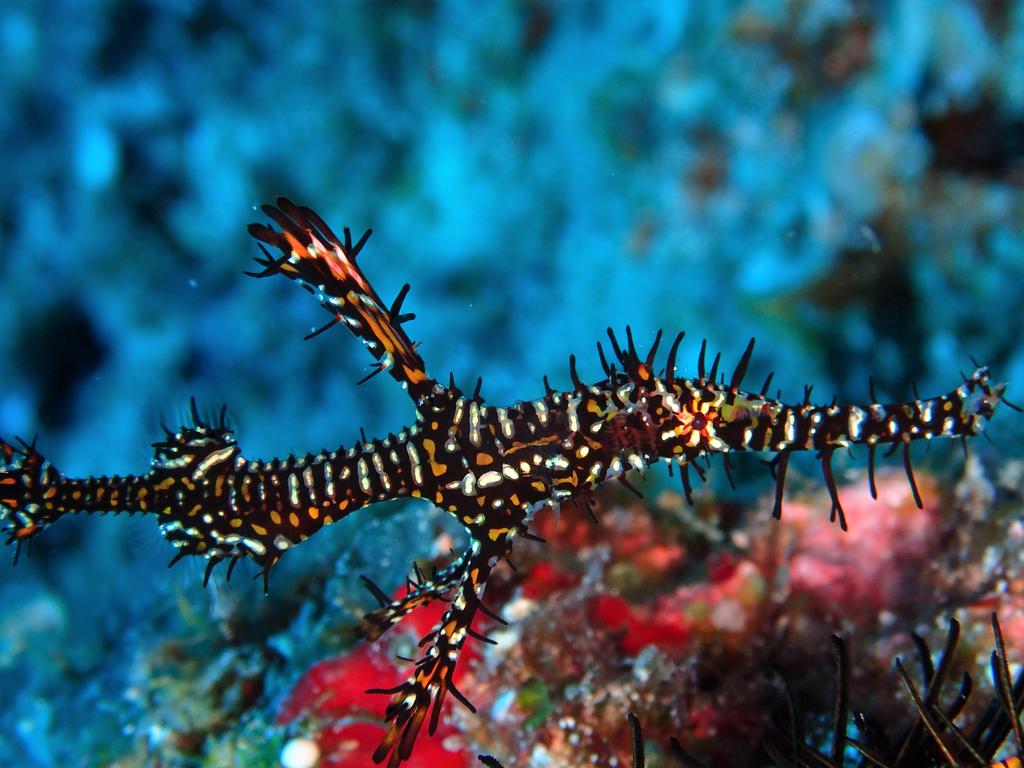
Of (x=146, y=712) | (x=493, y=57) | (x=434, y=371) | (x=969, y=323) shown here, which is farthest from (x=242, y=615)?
(x=969, y=323)

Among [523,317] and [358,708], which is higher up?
[523,317]

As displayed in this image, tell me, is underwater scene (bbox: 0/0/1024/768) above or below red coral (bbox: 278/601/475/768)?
above

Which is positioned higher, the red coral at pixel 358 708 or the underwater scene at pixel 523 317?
the underwater scene at pixel 523 317

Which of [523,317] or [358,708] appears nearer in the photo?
[358,708]

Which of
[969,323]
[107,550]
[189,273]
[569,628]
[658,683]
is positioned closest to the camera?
[658,683]

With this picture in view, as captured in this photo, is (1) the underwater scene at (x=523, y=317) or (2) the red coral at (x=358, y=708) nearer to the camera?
(2) the red coral at (x=358, y=708)

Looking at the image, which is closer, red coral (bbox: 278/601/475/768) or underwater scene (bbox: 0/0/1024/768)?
red coral (bbox: 278/601/475/768)

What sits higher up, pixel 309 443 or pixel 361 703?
pixel 309 443

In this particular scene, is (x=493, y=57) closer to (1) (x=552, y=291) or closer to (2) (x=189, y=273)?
(1) (x=552, y=291)
